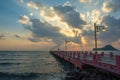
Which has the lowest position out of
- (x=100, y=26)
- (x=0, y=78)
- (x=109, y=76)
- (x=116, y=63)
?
(x=0, y=78)

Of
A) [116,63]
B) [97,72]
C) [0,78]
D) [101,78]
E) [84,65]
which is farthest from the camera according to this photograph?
[0,78]

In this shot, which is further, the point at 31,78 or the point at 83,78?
the point at 31,78

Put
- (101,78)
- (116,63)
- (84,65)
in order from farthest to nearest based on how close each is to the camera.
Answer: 1. (84,65)
2. (101,78)
3. (116,63)

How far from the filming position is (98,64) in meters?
16.8

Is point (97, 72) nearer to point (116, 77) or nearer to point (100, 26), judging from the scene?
point (116, 77)

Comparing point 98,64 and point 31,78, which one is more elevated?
point 98,64

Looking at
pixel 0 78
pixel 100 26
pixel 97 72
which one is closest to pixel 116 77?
pixel 97 72

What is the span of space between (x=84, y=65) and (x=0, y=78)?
13101mm

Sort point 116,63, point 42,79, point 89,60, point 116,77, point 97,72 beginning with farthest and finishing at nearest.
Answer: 1. point 42,79
2. point 89,60
3. point 97,72
4. point 116,77
5. point 116,63

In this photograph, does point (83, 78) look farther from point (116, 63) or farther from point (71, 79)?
point (116, 63)

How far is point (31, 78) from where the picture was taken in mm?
27703

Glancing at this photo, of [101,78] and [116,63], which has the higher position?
[116,63]

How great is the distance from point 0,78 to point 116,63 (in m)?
20.0

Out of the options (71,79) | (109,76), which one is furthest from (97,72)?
(71,79)
